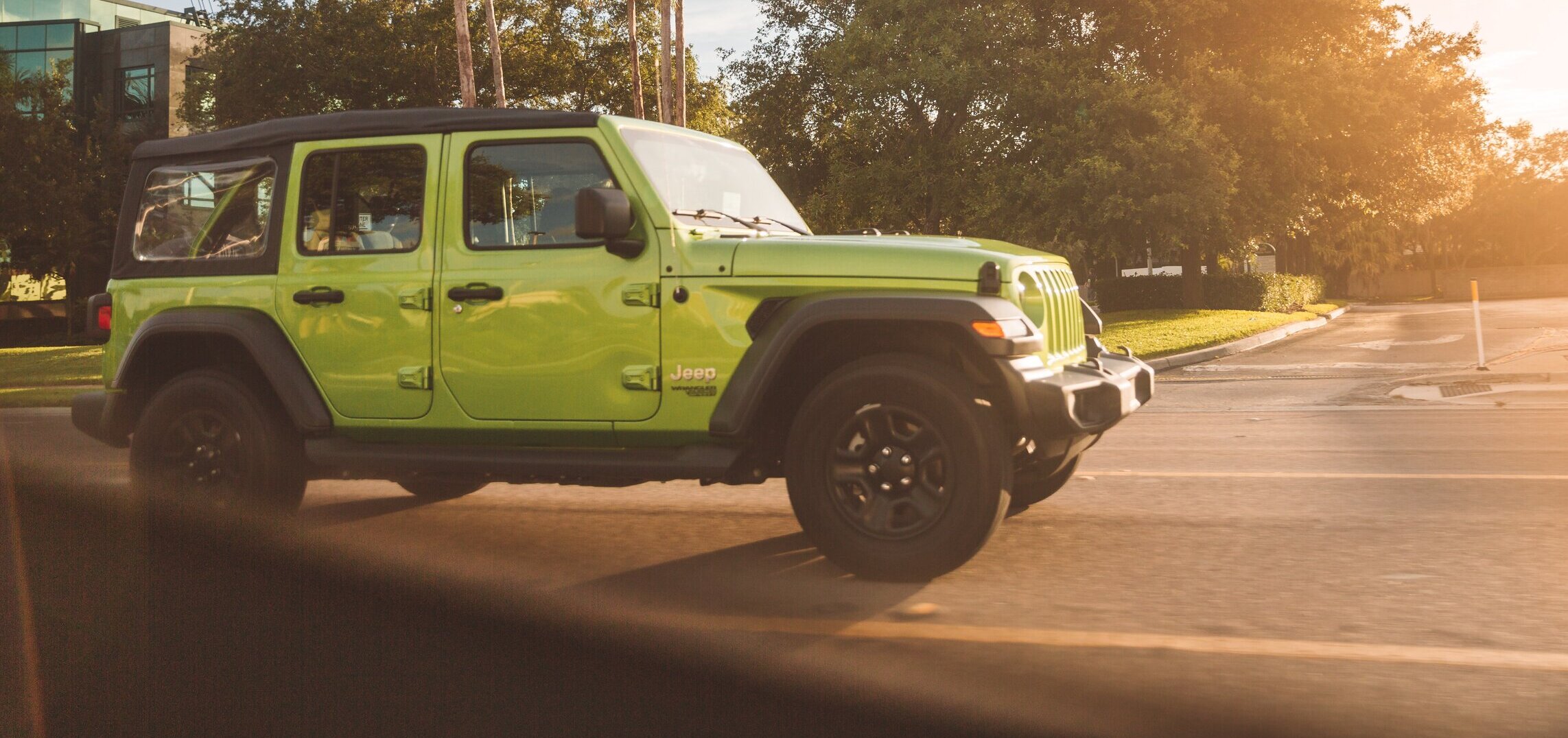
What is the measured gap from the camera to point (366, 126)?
584cm

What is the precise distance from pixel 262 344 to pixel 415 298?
795 mm

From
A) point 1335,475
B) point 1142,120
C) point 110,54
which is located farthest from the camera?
point 110,54

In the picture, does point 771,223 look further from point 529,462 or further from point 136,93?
point 136,93

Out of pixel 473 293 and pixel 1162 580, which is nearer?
pixel 1162 580

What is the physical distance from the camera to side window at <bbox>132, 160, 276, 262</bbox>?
19.8ft

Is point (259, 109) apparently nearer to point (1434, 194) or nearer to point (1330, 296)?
point (1434, 194)

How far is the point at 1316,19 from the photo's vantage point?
28.9 metres

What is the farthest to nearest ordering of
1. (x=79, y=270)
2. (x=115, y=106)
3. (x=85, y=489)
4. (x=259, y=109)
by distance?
(x=115, y=106)
(x=79, y=270)
(x=259, y=109)
(x=85, y=489)

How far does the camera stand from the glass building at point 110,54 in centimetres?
5053

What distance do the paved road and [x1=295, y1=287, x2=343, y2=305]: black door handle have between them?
1.16 meters

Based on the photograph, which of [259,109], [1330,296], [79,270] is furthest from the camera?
[1330,296]

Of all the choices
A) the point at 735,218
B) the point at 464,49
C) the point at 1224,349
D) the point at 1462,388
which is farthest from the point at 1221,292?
the point at 735,218

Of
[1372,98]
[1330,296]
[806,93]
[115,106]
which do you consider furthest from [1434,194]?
[115,106]

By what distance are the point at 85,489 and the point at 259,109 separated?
28.9m
